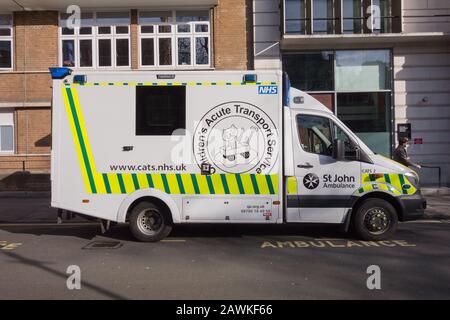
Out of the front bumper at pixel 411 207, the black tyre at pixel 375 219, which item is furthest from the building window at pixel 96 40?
the front bumper at pixel 411 207

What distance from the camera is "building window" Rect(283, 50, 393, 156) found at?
707 inches

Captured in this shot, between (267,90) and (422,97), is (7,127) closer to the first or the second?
(267,90)

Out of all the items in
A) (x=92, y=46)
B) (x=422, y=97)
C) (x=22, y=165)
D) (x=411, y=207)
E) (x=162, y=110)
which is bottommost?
(x=411, y=207)

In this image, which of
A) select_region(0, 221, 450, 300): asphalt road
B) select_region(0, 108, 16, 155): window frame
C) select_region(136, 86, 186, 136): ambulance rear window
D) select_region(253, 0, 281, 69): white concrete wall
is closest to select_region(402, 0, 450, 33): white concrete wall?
select_region(253, 0, 281, 69): white concrete wall

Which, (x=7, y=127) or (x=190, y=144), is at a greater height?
(x=7, y=127)

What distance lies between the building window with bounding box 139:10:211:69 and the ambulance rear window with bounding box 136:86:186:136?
9.81 m

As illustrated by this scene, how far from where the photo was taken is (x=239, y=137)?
8.60m

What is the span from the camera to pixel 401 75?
17891 millimetres

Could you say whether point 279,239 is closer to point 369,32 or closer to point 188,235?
point 188,235

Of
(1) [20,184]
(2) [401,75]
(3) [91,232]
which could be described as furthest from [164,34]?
(3) [91,232]

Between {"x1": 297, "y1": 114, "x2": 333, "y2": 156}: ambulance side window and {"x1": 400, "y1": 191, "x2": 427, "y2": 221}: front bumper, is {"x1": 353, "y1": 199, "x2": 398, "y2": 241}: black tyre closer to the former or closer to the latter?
{"x1": 400, "y1": 191, "x2": 427, "y2": 221}: front bumper

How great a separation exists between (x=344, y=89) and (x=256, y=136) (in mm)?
10270

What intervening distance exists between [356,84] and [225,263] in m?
12.4

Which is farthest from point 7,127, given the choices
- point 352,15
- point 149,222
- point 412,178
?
point 412,178
